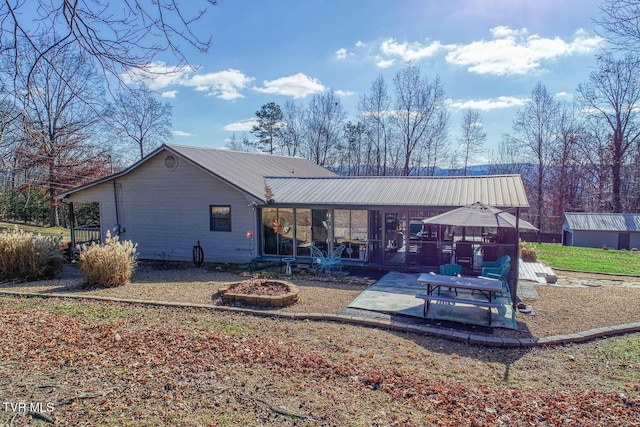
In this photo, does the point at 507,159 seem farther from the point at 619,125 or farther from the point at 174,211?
the point at 174,211

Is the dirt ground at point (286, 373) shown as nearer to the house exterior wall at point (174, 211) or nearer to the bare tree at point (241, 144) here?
the house exterior wall at point (174, 211)

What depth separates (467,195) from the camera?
12570mm

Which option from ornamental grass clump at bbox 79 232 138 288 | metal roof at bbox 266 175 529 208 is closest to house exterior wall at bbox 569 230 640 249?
metal roof at bbox 266 175 529 208

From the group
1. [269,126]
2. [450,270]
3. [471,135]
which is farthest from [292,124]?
[450,270]

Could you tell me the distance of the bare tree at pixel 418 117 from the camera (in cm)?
3112

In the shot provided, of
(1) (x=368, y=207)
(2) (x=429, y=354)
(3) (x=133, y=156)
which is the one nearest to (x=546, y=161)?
(1) (x=368, y=207)

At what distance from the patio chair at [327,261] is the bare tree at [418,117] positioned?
20.6 m

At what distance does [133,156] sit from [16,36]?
34499mm

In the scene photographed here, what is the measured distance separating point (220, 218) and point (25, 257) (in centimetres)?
584

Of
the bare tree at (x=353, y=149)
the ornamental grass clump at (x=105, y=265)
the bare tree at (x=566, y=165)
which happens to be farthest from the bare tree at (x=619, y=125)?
the ornamental grass clump at (x=105, y=265)

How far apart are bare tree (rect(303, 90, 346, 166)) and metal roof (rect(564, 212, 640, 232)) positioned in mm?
19453

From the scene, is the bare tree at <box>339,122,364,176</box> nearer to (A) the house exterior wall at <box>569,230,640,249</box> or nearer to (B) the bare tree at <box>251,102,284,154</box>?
(B) the bare tree at <box>251,102,284,154</box>

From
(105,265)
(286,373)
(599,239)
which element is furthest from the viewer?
(599,239)

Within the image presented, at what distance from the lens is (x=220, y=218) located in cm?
1424
